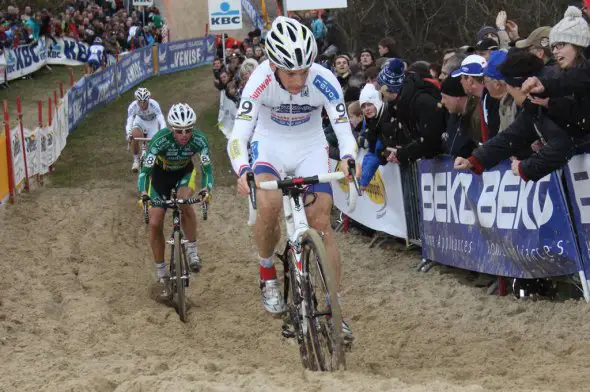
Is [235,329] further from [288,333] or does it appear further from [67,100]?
[67,100]

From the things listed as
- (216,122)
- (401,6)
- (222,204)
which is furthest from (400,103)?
(401,6)

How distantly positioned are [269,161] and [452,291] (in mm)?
2975

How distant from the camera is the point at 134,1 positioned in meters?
42.4

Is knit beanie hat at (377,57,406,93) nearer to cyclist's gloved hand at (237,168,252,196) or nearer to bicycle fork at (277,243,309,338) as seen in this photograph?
bicycle fork at (277,243,309,338)

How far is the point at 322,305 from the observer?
607cm

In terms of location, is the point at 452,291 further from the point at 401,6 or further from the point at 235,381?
the point at 401,6

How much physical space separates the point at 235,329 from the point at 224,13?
20937mm

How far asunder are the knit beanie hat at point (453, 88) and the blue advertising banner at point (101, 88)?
812 inches

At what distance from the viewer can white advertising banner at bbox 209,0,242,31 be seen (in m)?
28.2

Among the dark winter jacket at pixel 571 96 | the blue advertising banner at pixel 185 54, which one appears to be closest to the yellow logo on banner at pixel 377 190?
the dark winter jacket at pixel 571 96

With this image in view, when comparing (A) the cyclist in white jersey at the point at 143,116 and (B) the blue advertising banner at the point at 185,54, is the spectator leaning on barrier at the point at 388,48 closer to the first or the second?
(A) the cyclist in white jersey at the point at 143,116

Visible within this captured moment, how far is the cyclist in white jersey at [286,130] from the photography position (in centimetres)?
652

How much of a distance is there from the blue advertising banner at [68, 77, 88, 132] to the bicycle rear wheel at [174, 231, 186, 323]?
52.2ft

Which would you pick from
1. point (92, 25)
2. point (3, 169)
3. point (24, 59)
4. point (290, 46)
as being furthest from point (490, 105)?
point (92, 25)
